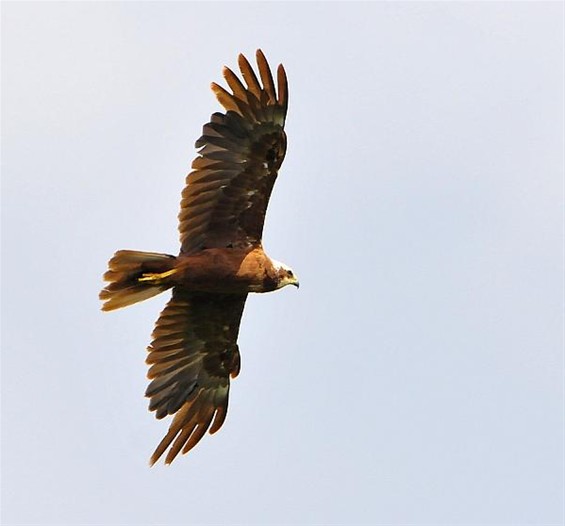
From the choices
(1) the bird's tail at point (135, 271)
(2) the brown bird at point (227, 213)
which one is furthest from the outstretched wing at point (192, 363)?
(1) the bird's tail at point (135, 271)

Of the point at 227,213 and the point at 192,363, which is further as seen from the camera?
the point at 192,363

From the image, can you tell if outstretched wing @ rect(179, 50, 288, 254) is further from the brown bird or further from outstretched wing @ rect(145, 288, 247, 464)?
outstretched wing @ rect(145, 288, 247, 464)

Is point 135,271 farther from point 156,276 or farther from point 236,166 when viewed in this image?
point 236,166

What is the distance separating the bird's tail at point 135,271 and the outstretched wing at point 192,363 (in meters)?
1.15

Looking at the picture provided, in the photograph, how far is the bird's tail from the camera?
20016 millimetres

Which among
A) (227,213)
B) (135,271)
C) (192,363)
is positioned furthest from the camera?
(192,363)

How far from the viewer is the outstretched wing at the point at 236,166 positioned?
65.5ft

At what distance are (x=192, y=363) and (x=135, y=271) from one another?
2290 millimetres

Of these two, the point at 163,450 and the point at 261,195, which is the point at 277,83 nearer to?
the point at 261,195

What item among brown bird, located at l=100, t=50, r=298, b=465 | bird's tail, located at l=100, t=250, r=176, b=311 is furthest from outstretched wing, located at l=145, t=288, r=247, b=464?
bird's tail, located at l=100, t=250, r=176, b=311

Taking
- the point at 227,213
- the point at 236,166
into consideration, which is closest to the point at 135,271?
the point at 227,213

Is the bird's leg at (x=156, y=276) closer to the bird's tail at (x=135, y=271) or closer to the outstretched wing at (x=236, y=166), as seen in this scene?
the bird's tail at (x=135, y=271)

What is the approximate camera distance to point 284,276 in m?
20.9

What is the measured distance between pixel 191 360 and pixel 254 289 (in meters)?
1.84
